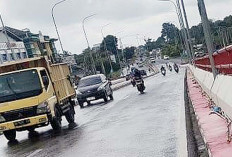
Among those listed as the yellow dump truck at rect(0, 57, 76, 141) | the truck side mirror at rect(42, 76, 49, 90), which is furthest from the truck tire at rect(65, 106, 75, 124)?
the truck side mirror at rect(42, 76, 49, 90)

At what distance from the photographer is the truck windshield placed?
1449 centimetres

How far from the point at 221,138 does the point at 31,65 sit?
9756mm

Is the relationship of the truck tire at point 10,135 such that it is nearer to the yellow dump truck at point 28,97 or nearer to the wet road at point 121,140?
the yellow dump truck at point 28,97

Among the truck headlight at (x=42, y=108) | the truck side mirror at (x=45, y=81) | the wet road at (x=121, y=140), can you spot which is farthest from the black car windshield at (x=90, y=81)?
the truck headlight at (x=42, y=108)

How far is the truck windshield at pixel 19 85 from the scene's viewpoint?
47.5 feet

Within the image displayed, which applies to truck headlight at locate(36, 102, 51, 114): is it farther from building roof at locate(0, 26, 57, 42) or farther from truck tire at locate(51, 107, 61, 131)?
building roof at locate(0, 26, 57, 42)

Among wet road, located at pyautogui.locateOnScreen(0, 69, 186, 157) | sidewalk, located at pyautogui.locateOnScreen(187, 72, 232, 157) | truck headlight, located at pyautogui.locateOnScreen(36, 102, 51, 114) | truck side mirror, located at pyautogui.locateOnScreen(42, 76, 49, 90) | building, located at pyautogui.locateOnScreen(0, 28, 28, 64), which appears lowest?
wet road, located at pyautogui.locateOnScreen(0, 69, 186, 157)

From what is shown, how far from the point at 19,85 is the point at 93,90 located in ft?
42.3

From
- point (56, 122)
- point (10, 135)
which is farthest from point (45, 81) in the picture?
point (10, 135)

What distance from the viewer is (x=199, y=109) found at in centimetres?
1137

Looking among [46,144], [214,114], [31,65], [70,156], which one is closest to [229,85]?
[214,114]

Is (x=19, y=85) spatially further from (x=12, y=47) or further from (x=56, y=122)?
(x=12, y=47)

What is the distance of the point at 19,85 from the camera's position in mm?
14695

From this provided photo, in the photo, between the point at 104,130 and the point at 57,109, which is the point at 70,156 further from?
the point at 57,109
